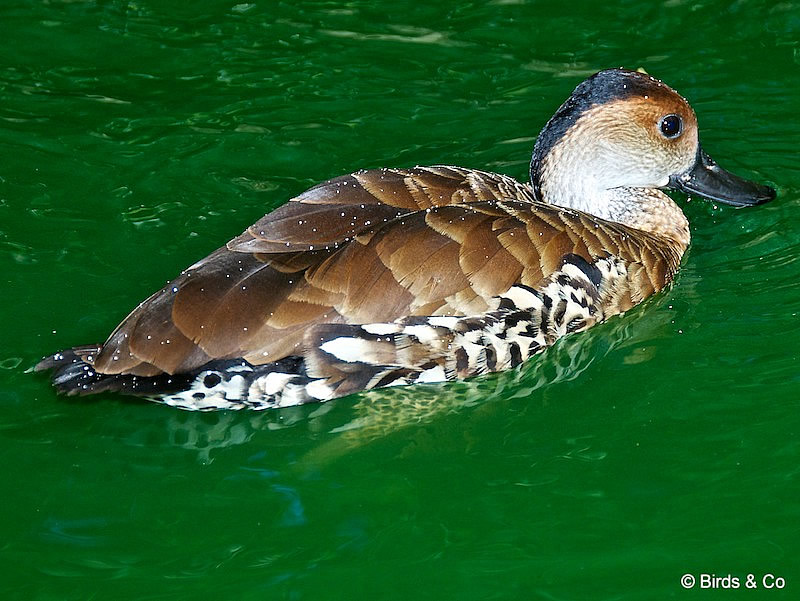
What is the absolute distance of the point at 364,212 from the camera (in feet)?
16.2

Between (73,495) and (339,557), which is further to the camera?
(73,495)

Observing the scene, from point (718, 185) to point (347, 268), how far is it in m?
2.33

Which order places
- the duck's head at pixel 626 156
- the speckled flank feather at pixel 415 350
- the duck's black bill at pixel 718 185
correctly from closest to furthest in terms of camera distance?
1. the speckled flank feather at pixel 415 350
2. the duck's head at pixel 626 156
3. the duck's black bill at pixel 718 185

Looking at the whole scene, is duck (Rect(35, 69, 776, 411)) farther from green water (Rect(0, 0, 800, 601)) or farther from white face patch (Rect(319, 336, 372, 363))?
green water (Rect(0, 0, 800, 601))

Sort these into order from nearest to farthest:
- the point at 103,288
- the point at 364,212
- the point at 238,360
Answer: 1. the point at 238,360
2. the point at 364,212
3. the point at 103,288

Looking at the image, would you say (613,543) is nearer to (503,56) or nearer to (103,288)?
(103,288)

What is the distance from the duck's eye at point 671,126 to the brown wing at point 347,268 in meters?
0.85

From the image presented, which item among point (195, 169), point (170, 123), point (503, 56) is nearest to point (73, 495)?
point (195, 169)

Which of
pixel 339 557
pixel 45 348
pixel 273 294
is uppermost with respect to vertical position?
pixel 273 294

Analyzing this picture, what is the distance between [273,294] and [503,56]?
3565mm

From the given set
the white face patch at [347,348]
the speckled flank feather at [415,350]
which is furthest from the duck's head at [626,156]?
the white face patch at [347,348]

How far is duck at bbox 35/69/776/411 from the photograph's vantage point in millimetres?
4473

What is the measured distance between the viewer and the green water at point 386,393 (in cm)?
390

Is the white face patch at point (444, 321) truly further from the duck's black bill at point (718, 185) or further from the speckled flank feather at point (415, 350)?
the duck's black bill at point (718, 185)
